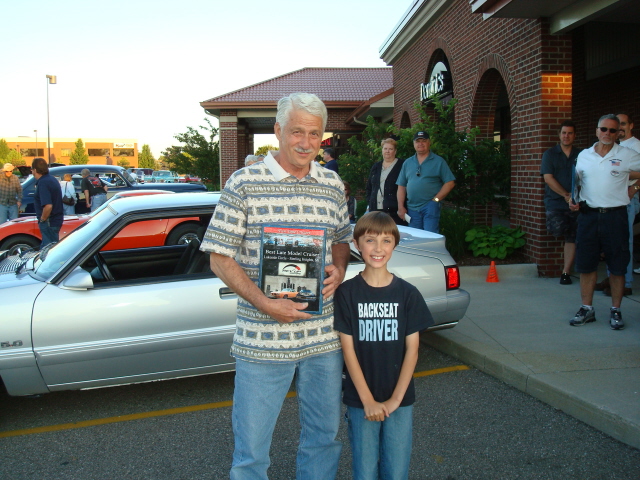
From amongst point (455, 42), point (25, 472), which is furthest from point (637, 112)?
point (25, 472)

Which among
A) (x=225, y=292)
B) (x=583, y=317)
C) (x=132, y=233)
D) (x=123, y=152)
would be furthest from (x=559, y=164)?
(x=123, y=152)

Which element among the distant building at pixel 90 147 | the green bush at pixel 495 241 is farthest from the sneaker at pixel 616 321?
the distant building at pixel 90 147

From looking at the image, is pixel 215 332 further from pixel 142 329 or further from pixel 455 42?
pixel 455 42

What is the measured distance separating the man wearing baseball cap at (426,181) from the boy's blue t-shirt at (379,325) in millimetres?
5312

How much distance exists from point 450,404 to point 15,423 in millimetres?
2942

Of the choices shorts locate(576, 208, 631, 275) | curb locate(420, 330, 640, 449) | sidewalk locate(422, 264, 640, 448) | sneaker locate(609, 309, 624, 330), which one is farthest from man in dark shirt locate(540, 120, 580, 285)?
curb locate(420, 330, 640, 449)

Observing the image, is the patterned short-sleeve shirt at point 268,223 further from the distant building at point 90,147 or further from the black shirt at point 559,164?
the distant building at point 90,147

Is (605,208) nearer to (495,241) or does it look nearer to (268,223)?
(495,241)

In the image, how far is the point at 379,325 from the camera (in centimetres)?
234

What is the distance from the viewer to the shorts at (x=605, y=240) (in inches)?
201

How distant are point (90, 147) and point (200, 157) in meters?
86.2

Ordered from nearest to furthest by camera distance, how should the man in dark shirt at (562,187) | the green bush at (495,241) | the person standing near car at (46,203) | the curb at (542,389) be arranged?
the curb at (542,389) < the man in dark shirt at (562,187) < the green bush at (495,241) < the person standing near car at (46,203)

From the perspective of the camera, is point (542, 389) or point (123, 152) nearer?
point (542, 389)

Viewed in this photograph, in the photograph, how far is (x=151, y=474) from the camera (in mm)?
3186
